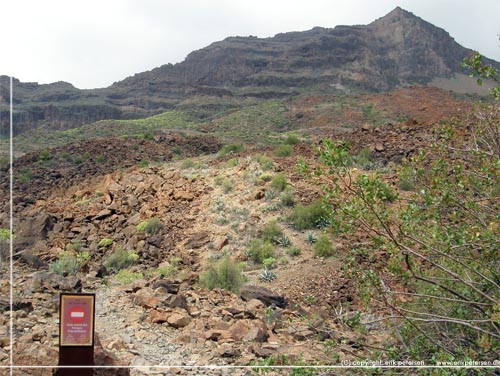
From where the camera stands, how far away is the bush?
1072 centimetres

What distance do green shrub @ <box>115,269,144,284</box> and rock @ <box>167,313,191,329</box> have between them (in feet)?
10.2

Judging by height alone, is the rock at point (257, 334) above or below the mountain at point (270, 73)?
below

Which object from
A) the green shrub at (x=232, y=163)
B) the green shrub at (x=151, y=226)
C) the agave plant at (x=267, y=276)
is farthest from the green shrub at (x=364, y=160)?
the agave plant at (x=267, y=276)

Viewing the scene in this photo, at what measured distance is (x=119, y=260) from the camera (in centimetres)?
1338

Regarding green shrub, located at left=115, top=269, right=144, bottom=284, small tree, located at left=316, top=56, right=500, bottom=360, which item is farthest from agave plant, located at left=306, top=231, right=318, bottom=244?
small tree, located at left=316, top=56, right=500, bottom=360

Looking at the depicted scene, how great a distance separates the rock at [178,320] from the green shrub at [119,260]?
5243 millimetres

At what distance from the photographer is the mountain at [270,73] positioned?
9725 cm

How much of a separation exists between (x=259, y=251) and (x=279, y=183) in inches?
133

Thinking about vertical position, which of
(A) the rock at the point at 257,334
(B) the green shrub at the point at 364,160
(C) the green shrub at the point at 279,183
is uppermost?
(B) the green shrub at the point at 364,160

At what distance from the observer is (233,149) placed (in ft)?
78.7

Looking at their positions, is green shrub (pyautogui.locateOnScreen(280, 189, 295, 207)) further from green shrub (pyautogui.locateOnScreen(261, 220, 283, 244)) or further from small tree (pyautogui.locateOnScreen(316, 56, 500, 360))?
small tree (pyautogui.locateOnScreen(316, 56, 500, 360))

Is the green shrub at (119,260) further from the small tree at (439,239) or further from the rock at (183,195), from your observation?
the small tree at (439,239)

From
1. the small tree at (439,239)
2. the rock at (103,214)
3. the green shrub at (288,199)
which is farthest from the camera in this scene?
the rock at (103,214)

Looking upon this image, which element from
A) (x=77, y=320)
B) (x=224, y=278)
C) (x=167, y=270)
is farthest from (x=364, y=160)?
(x=77, y=320)
